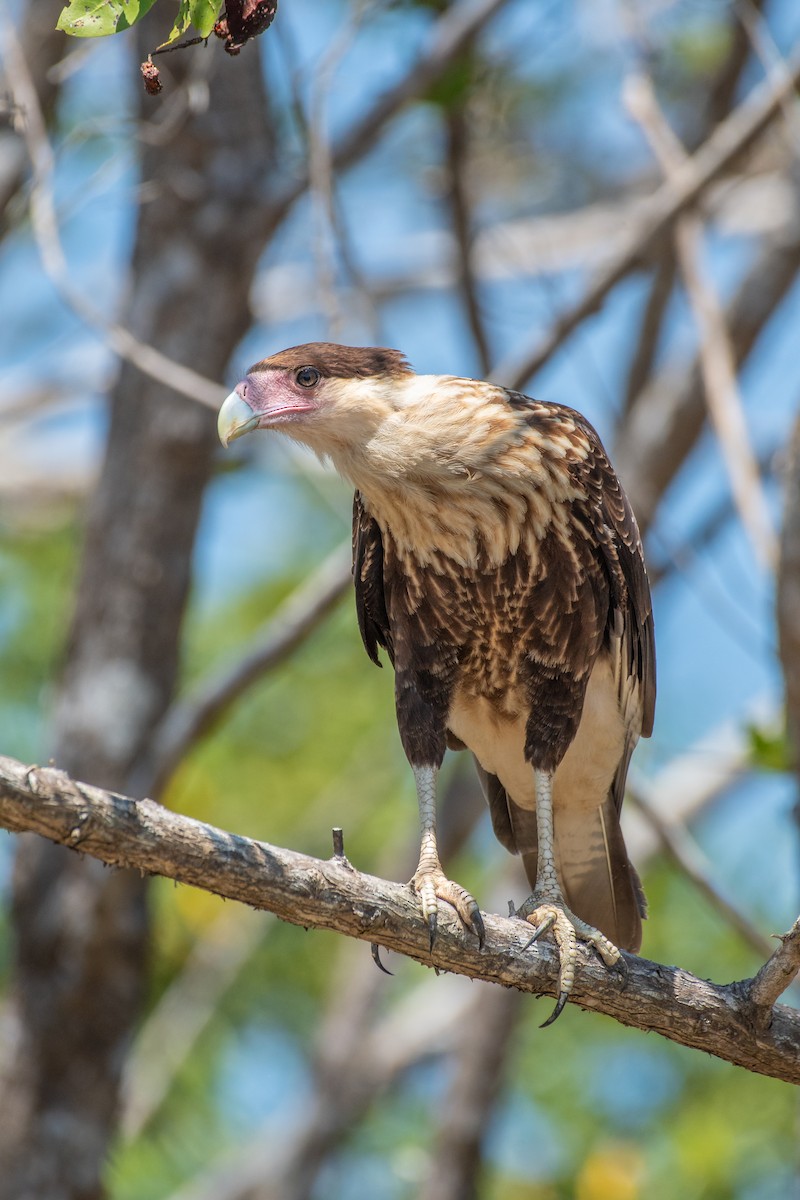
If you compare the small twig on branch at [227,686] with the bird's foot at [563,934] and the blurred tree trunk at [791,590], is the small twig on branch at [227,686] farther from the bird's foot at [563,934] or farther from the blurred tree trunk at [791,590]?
the bird's foot at [563,934]

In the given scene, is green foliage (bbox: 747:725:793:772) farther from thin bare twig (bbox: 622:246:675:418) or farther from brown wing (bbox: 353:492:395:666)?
thin bare twig (bbox: 622:246:675:418)

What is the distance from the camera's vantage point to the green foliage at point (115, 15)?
230 cm

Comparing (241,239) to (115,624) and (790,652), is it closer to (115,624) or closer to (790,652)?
(115,624)

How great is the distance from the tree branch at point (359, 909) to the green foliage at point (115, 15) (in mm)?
1336

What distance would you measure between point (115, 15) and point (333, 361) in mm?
1785

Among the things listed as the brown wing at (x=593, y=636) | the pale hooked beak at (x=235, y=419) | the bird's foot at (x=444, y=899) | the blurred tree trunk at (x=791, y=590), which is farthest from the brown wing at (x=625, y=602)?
the bird's foot at (x=444, y=899)

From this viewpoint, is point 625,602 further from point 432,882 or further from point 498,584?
point 432,882

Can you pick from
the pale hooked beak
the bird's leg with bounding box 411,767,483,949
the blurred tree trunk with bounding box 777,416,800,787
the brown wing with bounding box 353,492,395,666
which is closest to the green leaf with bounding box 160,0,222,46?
the pale hooked beak

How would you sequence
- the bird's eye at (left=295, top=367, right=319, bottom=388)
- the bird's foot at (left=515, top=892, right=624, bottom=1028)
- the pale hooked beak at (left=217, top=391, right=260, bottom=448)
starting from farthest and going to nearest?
1. the bird's eye at (left=295, top=367, right=319, bottom=388)
2. the pale hooked beak at (left=217, top=391, right=260, bottom=448)
3. the bird's foot at (left=515, top=892, right=624, bottom=1028)

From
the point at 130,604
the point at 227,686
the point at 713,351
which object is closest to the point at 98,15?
the point at 227,686

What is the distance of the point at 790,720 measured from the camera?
4598 millimetres

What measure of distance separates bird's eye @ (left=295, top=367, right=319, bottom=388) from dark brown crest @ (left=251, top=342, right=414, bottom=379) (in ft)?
0.04

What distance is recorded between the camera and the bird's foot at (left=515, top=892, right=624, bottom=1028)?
352cm

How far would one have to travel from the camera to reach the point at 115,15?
2.32 metres
